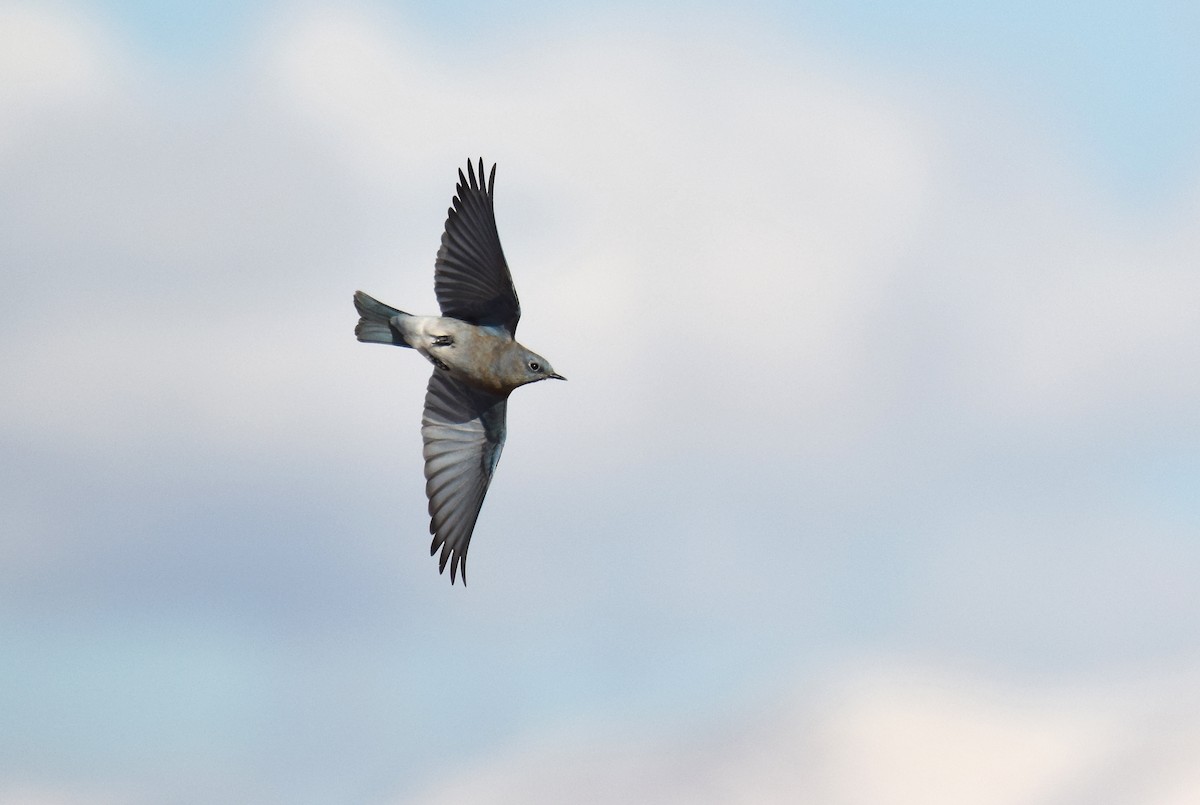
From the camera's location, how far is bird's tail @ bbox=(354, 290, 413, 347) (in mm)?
26312

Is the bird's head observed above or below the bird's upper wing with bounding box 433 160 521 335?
below

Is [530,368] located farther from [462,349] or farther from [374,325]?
[374,325]

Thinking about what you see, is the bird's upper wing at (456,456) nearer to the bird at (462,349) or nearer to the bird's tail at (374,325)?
the bird at (462,349)

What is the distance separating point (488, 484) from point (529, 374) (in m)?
2.64

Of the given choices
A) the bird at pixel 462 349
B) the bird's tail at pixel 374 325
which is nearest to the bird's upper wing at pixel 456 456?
the bird at pixel 462 349

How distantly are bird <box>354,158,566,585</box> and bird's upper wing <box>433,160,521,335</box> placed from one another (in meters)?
0.01

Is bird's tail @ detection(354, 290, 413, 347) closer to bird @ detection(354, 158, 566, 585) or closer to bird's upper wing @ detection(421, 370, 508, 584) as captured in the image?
bird @ detection(354, 158, 566, 585)

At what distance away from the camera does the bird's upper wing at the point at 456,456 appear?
2734 cm

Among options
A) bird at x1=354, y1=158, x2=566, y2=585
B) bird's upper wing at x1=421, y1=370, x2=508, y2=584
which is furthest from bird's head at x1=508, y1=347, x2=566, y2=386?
bird's upper wing at x1=421, y1=370, x2=508, y2=584

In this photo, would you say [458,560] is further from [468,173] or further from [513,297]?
[468,173]

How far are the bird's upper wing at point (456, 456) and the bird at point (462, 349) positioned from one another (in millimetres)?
16

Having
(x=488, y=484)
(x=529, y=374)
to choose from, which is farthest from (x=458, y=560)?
(x=529, y=374)

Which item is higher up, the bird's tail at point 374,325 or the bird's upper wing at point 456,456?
the bird's tail at point 374,325

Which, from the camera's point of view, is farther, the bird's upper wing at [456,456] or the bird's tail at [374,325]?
the bird's upper wing at [456,456]
